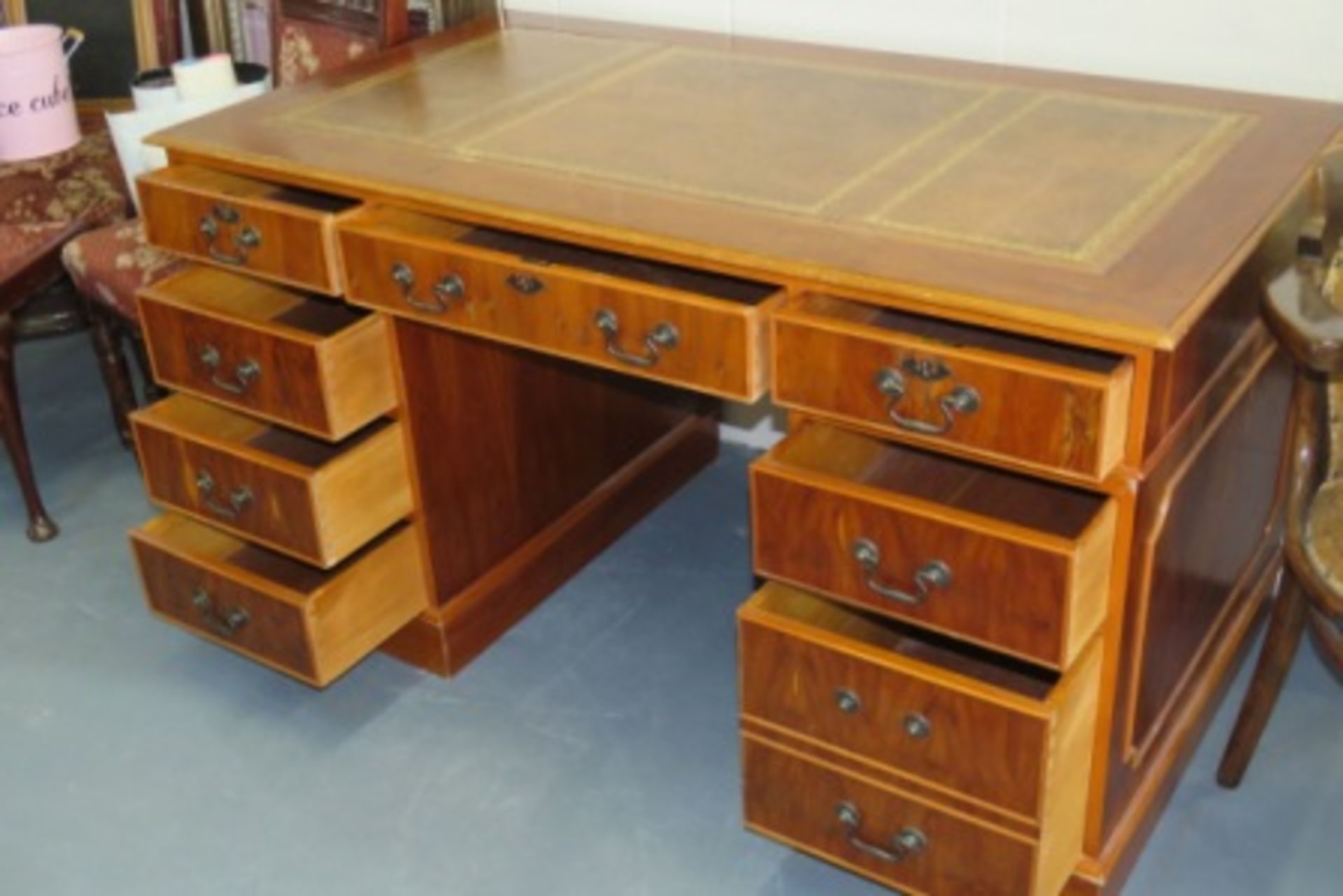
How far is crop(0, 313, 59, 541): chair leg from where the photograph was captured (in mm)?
2262

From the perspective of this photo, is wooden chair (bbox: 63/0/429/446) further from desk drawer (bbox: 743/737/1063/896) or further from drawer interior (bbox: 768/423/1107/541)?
desk drawer (bbox: 743/737/1063/896)

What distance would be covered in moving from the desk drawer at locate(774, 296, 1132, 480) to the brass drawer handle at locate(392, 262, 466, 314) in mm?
382

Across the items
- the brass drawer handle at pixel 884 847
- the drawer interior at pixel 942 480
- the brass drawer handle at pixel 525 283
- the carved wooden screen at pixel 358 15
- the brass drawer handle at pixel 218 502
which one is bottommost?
the brass drawer handle at pixel 884 847

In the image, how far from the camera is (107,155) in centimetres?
246

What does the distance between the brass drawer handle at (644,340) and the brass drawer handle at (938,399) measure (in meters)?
0.21

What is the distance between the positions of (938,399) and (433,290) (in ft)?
1.89

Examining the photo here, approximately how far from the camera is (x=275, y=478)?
179cm

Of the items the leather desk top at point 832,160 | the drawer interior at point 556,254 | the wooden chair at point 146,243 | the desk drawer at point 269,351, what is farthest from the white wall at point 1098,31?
the desk drawer at point 269,351

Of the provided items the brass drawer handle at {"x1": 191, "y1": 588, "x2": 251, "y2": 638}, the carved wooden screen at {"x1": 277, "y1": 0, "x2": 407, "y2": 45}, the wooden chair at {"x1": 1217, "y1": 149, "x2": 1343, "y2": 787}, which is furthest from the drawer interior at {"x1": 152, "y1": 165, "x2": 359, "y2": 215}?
the wooden chair at {"x1": 1217, "y1": 149, "x2": 1343, "y2": 787}

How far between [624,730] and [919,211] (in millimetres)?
787

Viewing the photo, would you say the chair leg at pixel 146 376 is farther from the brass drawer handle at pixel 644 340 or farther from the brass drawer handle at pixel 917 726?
the brass drawer handle at pixel 917 726

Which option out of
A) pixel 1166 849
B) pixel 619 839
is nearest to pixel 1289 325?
pixel 1166 849

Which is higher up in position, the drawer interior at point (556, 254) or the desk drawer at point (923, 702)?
the drawer interior at point (556, 254)

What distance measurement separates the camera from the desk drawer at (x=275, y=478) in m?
1.79
